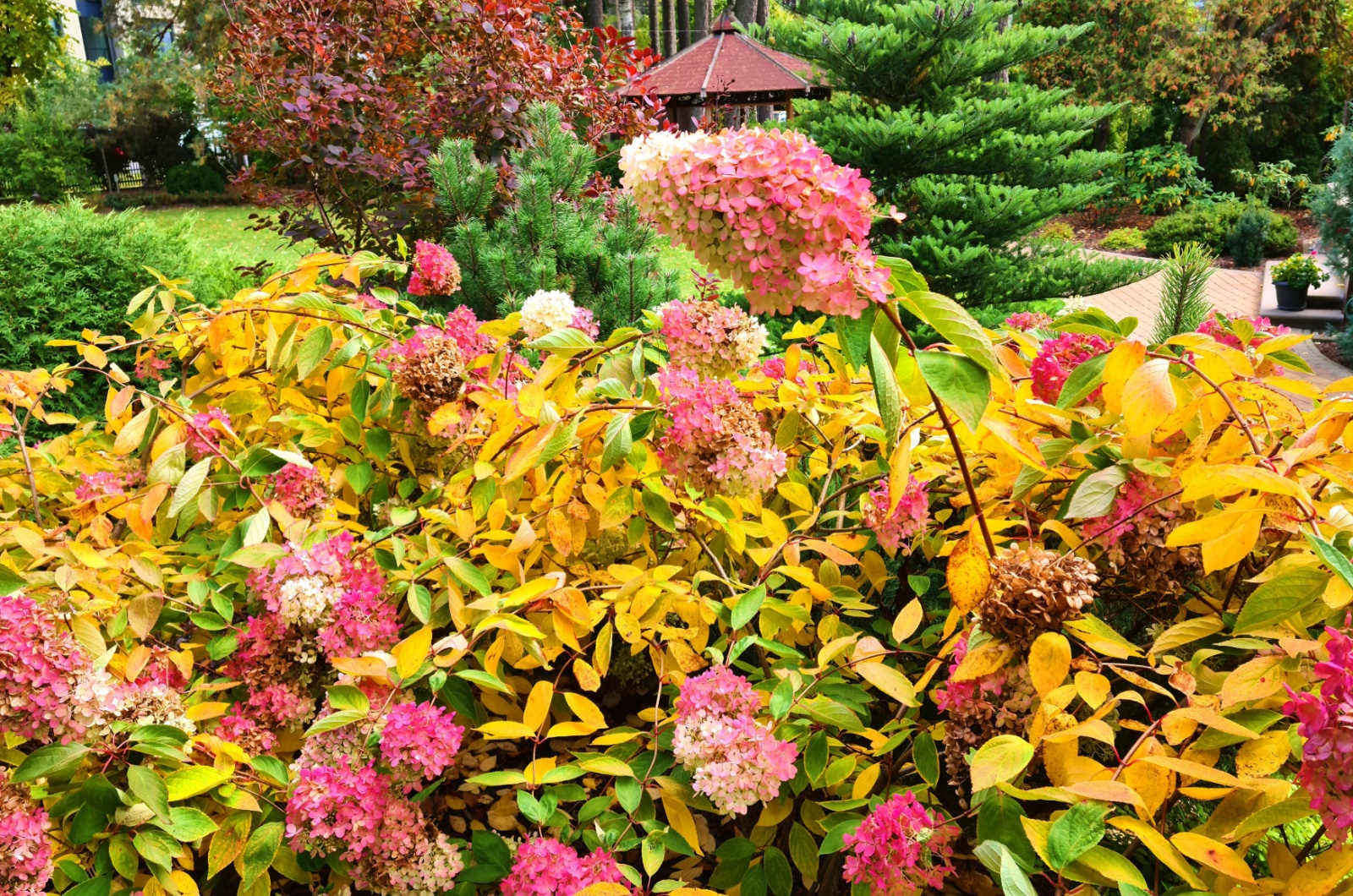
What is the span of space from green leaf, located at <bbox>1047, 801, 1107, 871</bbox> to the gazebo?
8.92 metres

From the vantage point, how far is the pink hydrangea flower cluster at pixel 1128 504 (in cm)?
110

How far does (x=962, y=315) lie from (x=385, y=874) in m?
0.93

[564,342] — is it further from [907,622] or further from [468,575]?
[907,622]

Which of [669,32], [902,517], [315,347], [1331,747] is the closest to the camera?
[1331,747]

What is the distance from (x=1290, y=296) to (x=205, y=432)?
38.0 ft

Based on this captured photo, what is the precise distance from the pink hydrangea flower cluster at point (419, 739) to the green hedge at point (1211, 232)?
14053 mm

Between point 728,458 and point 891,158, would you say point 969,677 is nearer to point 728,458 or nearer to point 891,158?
point 728,458

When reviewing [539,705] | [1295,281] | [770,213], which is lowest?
[1295,281]

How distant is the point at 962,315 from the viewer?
34.3 inches

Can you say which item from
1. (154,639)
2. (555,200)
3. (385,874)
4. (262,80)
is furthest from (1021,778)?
(262,80)

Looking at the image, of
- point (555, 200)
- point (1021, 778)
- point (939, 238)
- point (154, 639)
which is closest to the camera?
point (1021, 778)

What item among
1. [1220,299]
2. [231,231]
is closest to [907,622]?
[1220,299]

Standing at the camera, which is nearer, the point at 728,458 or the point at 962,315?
the point at 962,315

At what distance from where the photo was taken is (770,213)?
1.02 meters
